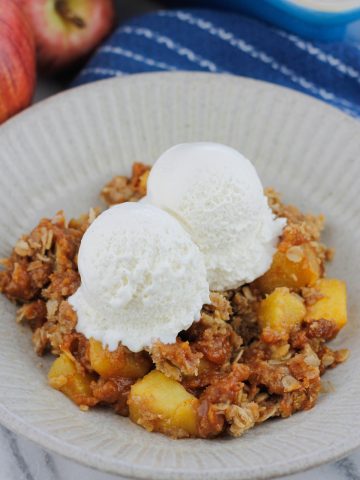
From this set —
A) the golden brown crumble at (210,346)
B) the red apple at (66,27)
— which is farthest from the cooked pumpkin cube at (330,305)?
the red apple at (66,27)

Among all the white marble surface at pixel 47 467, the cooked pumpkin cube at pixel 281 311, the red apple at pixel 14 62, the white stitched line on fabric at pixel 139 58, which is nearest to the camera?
the white marble surface at pixel 47 467

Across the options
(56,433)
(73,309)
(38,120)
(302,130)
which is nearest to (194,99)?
(302,130)

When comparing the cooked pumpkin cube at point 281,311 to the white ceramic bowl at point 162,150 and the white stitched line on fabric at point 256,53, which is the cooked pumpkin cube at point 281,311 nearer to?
the white ceramic bowl at point 162,150

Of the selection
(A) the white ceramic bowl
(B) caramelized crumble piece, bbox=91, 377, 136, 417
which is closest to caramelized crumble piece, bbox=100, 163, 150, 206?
(A) the white ceramic bowl

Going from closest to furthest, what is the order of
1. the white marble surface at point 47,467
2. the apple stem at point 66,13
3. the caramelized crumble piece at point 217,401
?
the caramelized crumble piece at point 217,401 → the white marble surface at point 47,467 → the apple stem at point 66,13

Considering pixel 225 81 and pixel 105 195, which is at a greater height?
pixel 225 81

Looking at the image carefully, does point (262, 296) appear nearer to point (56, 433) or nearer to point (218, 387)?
point (218, 387)

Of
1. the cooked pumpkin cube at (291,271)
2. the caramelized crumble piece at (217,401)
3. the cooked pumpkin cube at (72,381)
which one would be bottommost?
the cooked pumpkin cube at (72,381)
